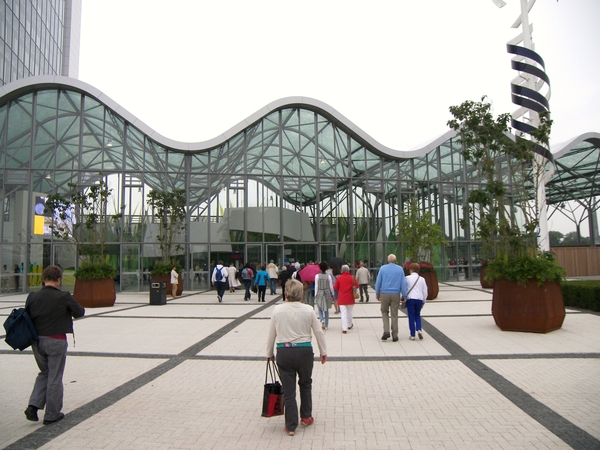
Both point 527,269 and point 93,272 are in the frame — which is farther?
point 93,272

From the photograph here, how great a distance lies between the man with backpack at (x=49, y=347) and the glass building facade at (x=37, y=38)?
4095 cm

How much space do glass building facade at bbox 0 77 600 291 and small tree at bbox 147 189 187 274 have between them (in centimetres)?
119

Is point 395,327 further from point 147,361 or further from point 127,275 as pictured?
point 127,275

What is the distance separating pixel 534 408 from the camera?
18.3ft

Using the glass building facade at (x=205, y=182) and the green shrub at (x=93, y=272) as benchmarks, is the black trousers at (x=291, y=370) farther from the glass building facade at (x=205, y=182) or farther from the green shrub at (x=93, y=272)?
the glass building facade at (x=205, y=182)

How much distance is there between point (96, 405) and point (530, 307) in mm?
8703

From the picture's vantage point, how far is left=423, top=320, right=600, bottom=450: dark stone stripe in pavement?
461cm

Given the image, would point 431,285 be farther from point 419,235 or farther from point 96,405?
point 96,405

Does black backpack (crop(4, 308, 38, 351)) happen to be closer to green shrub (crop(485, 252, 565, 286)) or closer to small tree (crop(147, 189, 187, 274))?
green shrub (crop(485, 252, 565, 286))

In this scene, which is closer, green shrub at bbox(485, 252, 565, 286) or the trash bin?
green shrub at bbox(485, 252, 565, 286)

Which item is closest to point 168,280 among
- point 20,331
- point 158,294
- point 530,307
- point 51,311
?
point 158,294

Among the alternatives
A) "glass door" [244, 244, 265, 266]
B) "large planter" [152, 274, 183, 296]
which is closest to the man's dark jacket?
"large planter" [152, 274, 183, 296]

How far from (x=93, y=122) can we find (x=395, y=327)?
2153 cm

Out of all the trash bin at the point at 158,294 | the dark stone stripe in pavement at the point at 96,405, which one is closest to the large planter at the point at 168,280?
the trash bin at the point at 158,294
